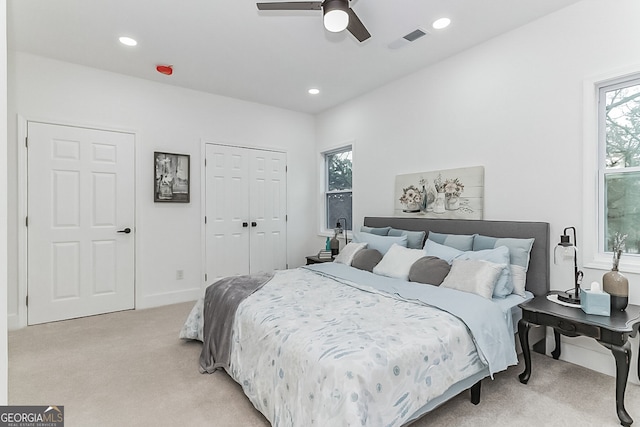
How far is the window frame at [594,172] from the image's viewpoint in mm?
2482

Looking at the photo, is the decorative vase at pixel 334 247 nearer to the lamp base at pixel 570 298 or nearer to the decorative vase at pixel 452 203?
the decorative vase at pixel 452 203

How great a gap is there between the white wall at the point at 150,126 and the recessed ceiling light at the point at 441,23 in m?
2.78

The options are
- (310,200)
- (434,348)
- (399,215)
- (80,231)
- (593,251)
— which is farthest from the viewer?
(310,200)

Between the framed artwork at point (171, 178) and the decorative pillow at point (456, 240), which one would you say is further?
the framed artwork at point (171, 178)

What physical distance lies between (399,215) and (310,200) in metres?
1.89

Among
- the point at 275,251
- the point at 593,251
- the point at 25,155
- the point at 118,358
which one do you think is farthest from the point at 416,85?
the point at 25,155

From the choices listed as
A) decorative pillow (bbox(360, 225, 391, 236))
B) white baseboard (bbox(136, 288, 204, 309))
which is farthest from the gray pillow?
white baseboard (bbox(136, 288, 204, 309))

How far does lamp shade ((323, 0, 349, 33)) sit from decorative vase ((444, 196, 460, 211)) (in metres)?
2.08

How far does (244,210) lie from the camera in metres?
4.79

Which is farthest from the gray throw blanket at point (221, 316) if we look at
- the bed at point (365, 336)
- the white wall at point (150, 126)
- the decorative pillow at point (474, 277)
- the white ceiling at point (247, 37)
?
the white ceiling at point (247, 37)

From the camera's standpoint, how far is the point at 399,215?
398 centimetres

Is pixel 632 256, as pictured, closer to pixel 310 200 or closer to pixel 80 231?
pixel 310 200

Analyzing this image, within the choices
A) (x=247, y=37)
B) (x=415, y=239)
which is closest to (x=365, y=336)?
(x=415, y=239)

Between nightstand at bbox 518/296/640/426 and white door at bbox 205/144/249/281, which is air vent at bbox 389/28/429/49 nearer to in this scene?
nightstand at bbox 518/296/640/426
